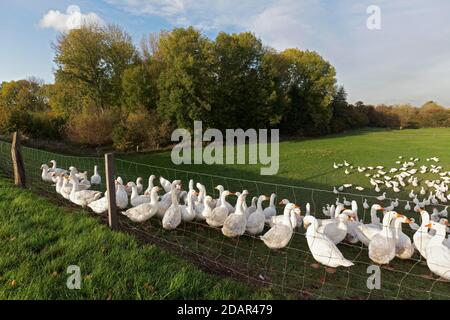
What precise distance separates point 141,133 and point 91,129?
13.2 feet

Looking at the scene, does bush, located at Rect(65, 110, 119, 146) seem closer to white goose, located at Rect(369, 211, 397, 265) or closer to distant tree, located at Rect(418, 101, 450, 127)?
white goose, located at Rect(369, 211, 397, 265)

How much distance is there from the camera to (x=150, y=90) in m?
31.2

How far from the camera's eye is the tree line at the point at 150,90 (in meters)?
25.9

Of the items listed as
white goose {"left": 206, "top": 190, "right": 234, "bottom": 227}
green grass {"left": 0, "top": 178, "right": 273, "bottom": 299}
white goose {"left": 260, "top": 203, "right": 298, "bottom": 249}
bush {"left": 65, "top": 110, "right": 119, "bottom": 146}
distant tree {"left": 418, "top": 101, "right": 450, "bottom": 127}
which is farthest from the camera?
distant tree {"left": 418, "top": 101, "right": 450, "bottom": 127}

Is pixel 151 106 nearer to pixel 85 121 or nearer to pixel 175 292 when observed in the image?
pixel 85 121

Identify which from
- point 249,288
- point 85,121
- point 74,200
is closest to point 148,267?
point 249,288

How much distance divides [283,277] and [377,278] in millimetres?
1377

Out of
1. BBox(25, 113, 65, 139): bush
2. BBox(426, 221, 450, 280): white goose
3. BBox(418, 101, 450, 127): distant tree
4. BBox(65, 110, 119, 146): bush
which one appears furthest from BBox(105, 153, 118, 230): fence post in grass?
BBox(418, 101, 450, 127): distant tree

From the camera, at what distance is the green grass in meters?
3.15

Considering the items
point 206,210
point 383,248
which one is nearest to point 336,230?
point 383,248

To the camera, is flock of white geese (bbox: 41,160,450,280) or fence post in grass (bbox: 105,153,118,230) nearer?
flock of white geese (bbox: 41,160,450,280)

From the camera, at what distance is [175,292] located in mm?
3213

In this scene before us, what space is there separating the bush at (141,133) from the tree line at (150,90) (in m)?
0.08

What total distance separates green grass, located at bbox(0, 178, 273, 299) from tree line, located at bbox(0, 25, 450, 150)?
67.8ft
